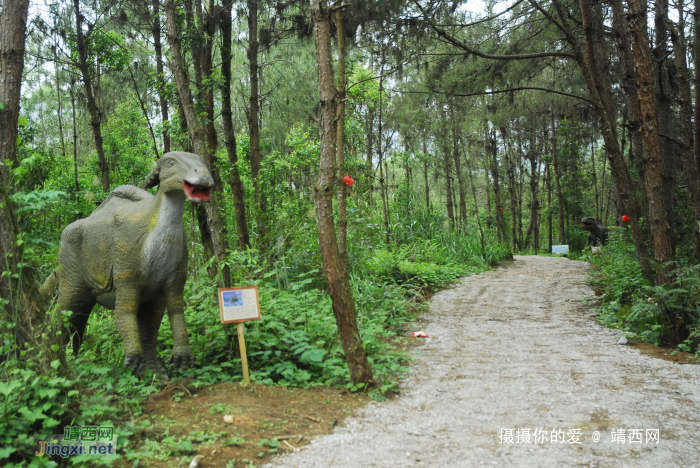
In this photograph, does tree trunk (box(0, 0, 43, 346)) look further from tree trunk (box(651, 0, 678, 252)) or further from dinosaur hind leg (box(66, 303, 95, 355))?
tree trunk (box(651, 0, 678, 252))

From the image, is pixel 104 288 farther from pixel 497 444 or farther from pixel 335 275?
pixel 497 444

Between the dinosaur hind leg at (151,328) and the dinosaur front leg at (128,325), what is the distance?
0.34 ft

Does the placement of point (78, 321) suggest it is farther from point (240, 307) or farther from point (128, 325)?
point (240, 307)

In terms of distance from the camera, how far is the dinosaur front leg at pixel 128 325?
3684 millimetres

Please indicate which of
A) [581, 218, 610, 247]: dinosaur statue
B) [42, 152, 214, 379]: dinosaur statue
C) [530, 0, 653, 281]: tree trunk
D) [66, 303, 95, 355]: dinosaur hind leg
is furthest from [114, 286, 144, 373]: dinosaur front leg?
[581, 218, 610, 247]: dinosaur statue

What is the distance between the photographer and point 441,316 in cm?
690

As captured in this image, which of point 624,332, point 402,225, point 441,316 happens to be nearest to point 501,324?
point 441,316

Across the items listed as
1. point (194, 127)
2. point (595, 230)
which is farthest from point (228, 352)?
point (595, 230)

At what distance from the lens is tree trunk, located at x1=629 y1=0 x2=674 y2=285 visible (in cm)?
553

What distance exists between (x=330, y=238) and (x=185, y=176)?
4.04 ft

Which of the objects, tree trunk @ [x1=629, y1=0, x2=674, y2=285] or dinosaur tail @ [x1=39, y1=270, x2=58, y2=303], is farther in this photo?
tree trunk @ [x1=629, y1=0, x2=674, y2=285]

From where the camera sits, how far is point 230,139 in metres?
7.26

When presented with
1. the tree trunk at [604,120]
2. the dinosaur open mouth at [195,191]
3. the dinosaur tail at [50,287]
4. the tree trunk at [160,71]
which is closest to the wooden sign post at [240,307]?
the dinosaur open mouth at [195,191]

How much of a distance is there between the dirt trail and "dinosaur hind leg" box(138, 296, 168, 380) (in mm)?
1671
